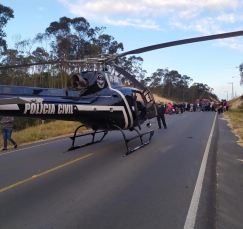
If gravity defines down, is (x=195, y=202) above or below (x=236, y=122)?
below

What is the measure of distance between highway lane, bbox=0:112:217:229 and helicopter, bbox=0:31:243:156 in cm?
130

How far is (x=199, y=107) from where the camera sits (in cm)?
4044

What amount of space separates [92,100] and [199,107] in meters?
35.4

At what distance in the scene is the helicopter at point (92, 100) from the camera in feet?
19.5

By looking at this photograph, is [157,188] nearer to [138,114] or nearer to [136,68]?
[138,114]

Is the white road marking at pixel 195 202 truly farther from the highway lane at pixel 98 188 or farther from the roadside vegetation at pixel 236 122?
the roadside vegetation at pixel 236 122

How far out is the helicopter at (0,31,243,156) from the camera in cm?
594

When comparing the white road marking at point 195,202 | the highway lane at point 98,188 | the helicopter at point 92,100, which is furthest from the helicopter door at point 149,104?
the white road marking at point 195,202

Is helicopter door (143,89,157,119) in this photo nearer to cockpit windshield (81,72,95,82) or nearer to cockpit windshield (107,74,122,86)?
cockpit windshield (107,74,122,86)

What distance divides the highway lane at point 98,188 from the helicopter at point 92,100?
1298 millimetres

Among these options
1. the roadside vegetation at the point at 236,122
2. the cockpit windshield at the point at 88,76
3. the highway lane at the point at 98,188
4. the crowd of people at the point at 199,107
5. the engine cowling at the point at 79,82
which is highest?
the cockpit windshield at the point at 88,76

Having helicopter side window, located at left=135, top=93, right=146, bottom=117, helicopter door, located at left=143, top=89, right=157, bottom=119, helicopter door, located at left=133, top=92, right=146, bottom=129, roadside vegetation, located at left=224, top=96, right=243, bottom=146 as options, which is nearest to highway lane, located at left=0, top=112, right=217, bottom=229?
helicopter door, located at left=133, top=92, right=146, bottom=129

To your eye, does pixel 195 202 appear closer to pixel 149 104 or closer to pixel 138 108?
pixel 138 108

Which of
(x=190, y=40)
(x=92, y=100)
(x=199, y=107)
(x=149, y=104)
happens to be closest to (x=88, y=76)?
(x=92, y=100)
